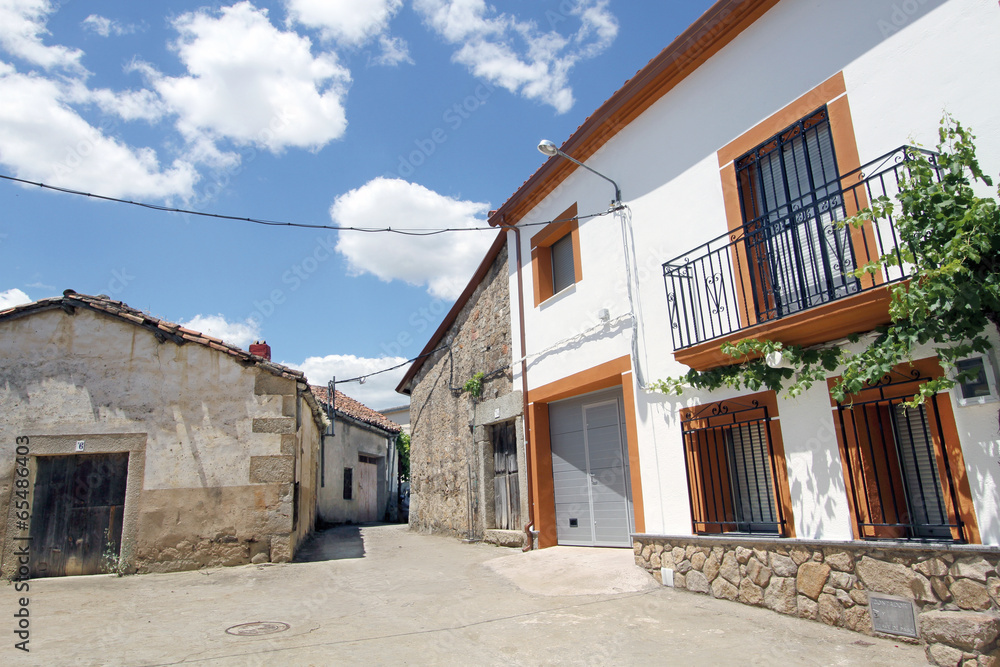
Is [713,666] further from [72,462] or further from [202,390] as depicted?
[72,462]

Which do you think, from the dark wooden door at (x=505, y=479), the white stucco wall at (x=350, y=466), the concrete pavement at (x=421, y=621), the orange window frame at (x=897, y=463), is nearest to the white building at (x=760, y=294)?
the orange window frame at (x=897, y=463)

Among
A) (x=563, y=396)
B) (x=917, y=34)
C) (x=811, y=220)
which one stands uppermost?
(x=917, y=34)

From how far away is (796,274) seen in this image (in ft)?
20.2

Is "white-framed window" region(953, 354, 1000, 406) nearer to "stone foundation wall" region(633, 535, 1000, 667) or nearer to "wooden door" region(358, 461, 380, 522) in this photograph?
"stone foundation wall" region(633, 535, 1000, 667)

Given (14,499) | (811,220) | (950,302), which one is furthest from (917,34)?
(14,499)

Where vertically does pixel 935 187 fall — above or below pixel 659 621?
above

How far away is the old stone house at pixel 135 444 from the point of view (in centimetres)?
874

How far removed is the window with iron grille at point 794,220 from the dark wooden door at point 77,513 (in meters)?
8.87

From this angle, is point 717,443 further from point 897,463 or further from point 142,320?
point 142,320

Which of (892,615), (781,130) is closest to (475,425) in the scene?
(781,130)

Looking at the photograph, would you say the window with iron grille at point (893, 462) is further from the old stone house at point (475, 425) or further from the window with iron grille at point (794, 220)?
the old stone house at point (475, 425)

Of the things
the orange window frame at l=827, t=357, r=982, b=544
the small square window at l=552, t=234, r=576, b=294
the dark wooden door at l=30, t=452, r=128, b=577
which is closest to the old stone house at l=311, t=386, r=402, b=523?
the dark wooden door at l=30, t=452, r=128, b=577

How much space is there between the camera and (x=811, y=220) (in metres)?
5.95

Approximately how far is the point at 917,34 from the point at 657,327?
366 cm
